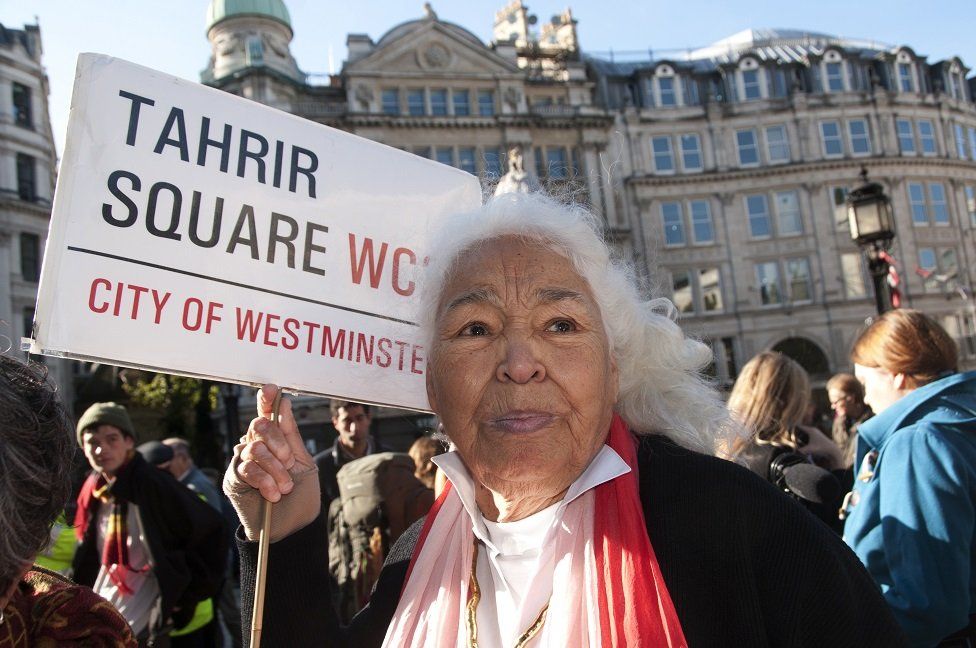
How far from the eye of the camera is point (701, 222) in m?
35.3

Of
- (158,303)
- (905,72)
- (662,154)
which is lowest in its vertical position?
(158,303)

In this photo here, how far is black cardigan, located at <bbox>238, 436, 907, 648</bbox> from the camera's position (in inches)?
61.4

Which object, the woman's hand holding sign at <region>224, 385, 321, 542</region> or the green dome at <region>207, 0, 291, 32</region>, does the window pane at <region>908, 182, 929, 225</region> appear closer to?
the green dome at <region>207, 0, 291, 32</region>

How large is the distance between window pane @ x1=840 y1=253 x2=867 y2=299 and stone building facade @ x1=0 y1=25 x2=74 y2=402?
3276 centimetres

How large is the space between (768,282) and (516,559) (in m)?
35.4

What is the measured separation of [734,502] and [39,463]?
1.42m

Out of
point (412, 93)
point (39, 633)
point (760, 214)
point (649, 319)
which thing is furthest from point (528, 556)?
point (760, 214)

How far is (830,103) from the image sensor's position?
3653cm

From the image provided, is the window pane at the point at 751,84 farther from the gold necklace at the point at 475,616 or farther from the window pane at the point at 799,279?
the gold necklace at the point at 475,616

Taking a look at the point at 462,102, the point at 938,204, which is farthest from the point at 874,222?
the point at 938,204

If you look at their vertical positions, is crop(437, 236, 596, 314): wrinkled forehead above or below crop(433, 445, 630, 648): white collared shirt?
above

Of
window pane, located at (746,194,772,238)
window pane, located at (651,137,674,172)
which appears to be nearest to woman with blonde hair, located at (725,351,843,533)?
window pane, located at (746,194,772,238)

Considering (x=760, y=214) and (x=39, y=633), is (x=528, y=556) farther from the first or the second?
(x=760, y=214)

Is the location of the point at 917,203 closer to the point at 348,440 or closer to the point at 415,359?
the point at 348,440
